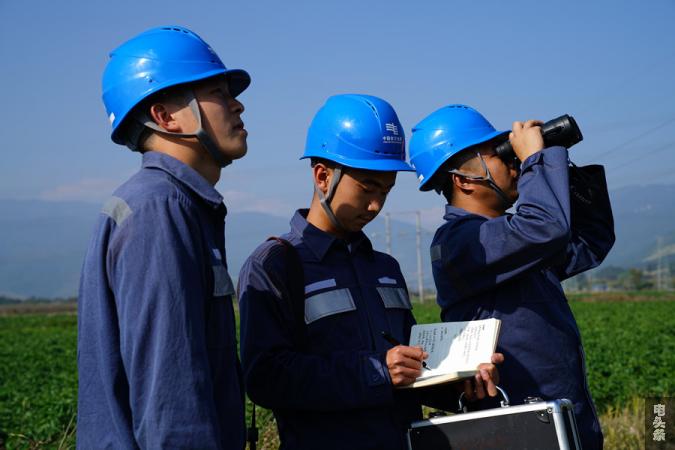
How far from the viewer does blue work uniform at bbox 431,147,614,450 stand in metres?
2.80

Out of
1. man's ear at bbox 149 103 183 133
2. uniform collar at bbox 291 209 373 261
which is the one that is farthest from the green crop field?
man's ear at bbox 149 103 183 133

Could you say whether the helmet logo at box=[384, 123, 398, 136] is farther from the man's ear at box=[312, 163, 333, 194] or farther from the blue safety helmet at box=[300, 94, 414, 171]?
the man's ear at box=[312, 163, 333, 194]

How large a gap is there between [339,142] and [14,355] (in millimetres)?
19810

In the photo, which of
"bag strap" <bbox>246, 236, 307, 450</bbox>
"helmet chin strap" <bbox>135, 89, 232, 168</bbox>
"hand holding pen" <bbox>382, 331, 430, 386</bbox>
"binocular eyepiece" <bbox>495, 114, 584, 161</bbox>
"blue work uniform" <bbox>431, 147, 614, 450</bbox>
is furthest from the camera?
"binocular eyepiece" <bbox>495, 114, 584, 161</bbox>

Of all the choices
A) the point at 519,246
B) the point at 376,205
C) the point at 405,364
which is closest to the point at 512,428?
the point at 405,364

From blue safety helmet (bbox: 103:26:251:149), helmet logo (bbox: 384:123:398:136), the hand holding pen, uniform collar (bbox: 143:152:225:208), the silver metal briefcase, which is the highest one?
blue safety helmet (bbox: 103:26:251:149)

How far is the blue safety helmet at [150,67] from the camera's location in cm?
215

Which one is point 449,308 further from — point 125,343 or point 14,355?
point 14,355

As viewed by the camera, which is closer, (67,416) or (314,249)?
(314,249)

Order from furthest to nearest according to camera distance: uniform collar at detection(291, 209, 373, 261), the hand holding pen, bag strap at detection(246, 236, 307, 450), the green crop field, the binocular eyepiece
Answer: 1. the green crop field
2. the binocular eyepiece
3. uniform collar at detection(291, 209, 373, 261)
4. bag strap at detection(246, 236, 307, 450)
5. the hand holding pen

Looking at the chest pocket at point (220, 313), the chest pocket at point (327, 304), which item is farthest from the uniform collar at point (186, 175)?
the chest pocket at point (327, 304)

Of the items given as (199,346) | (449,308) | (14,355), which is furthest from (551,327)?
(14,355)

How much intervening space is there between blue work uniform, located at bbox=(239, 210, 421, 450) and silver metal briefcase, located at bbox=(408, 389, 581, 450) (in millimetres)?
210

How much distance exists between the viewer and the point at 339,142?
9.21ft
